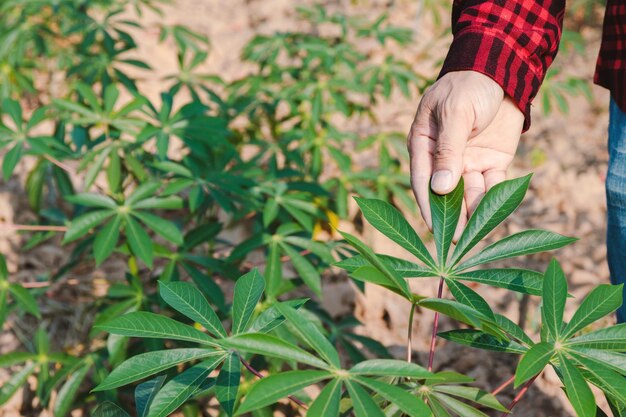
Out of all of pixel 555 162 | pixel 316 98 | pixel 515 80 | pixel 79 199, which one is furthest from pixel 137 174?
pixel 555 162

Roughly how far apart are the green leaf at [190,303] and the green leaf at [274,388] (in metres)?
0.18

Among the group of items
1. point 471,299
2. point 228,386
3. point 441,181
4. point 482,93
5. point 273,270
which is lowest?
point 273,270

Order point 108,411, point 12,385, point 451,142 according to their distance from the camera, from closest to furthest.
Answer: point 108,411 < point 451,142 < point 12,385

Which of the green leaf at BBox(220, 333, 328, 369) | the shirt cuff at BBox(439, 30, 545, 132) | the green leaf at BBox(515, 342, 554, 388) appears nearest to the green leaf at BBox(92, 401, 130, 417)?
the green leaf at BBox(220, 333, 328, 369)

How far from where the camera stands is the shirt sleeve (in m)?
1.01

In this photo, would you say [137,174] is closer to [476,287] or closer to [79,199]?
[79,199]

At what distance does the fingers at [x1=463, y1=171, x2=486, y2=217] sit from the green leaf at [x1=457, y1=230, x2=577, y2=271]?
0.21 metres

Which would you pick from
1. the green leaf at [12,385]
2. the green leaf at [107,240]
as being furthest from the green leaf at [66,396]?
the green leaf at [107,240]

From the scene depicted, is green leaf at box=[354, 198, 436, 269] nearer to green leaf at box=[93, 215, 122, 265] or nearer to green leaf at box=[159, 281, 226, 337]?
green leaf at box=[159, 281, 226, 337]

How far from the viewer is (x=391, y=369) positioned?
607mm

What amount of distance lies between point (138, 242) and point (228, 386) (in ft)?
2.14

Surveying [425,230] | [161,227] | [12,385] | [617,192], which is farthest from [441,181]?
[425,230]

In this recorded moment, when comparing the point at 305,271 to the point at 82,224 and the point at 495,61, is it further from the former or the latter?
the point at 495,61

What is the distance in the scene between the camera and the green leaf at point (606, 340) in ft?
2.24
